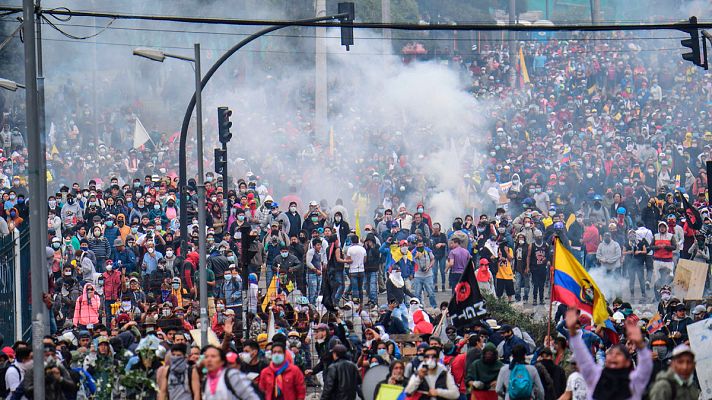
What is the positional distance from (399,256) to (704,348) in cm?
927

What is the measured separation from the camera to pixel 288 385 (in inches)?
595

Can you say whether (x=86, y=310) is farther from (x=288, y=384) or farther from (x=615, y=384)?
(x=615, y=384)

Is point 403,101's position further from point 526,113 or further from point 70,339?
point 70,339

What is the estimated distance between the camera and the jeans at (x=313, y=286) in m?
24.4

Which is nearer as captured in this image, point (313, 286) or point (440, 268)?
point (313, 286)

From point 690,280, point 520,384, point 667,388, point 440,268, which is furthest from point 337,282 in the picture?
point 667,388

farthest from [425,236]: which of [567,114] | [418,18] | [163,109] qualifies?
[418,18]

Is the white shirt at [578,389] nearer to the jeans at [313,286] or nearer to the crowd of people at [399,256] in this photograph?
the crowd of people at [399,256]

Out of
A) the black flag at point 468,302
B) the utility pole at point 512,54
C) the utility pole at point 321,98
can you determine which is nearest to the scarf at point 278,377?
the black flag at point 468,302

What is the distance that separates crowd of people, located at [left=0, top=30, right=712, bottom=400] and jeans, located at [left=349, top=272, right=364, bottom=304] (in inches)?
1.4

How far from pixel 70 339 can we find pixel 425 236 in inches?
349

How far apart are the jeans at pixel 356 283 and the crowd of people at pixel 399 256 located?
35mm

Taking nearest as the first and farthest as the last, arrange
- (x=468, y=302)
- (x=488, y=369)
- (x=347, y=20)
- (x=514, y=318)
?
(x=488, y=369), (x=468, y=302), (x=347, y=20), (x=514, y=318)

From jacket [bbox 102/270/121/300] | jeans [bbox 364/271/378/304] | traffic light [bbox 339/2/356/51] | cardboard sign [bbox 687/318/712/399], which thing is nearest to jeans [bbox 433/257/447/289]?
jeans [bbox 364/271/378/304]
